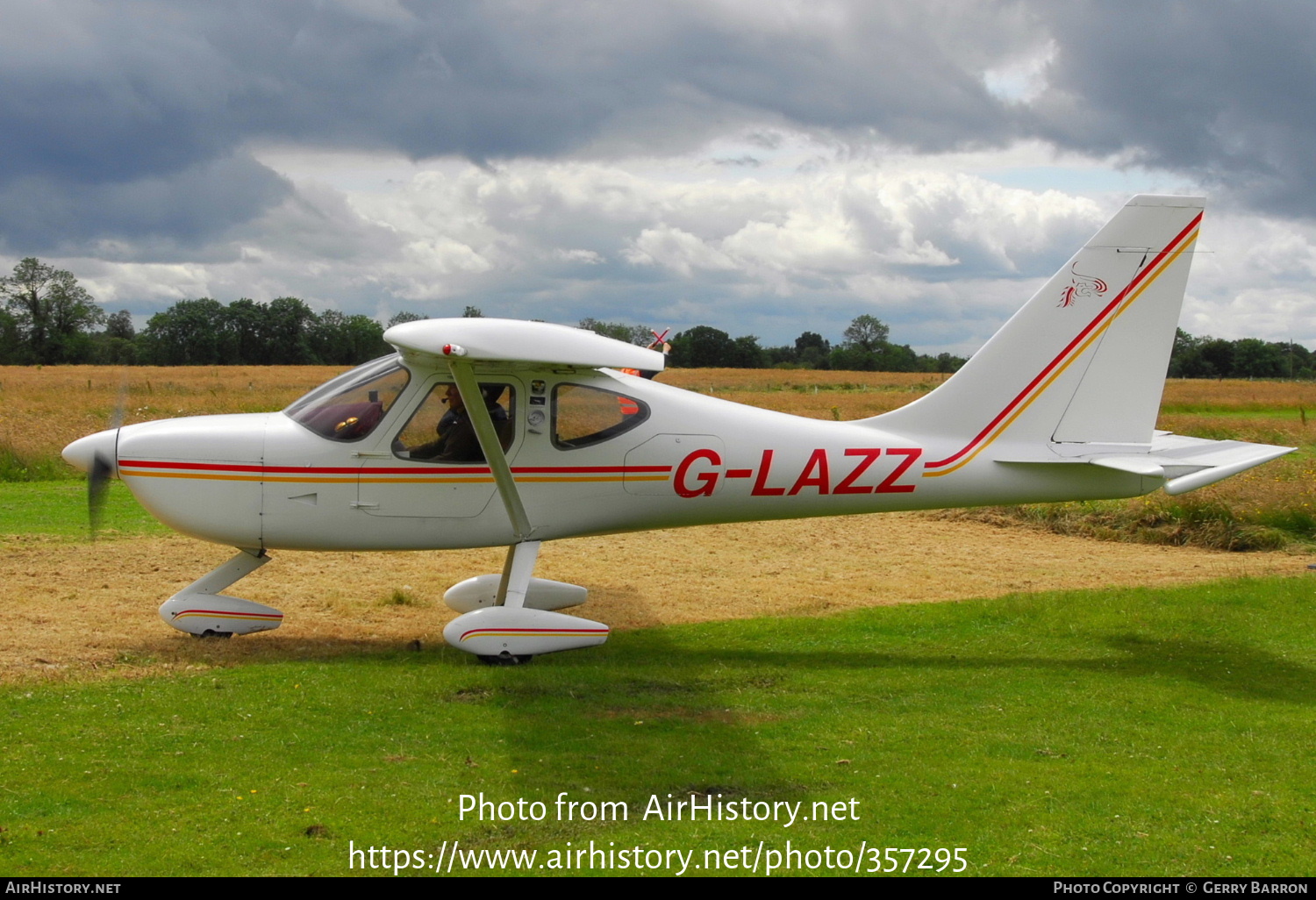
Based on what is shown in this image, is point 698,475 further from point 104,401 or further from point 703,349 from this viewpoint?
point 703,349

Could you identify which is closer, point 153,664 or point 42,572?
point 153,664

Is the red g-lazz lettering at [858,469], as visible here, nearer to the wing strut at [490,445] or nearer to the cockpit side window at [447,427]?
the wing strut at [490,445]

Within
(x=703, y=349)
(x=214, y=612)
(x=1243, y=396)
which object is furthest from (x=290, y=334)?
(x=214, y=612)

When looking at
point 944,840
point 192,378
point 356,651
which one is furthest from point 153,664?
point 192,378

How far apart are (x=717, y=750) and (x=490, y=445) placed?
10.7 ft

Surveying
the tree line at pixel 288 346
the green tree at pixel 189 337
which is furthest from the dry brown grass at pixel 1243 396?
the green tree at pixel 189 337

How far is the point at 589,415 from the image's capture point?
9375 mm

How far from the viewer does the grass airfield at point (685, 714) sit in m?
5.16

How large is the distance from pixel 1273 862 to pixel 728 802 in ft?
8.58

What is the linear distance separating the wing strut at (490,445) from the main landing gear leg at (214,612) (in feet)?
7.85

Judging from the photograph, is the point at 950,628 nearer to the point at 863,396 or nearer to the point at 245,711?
the point at 245,711

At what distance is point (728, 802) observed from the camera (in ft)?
18.8

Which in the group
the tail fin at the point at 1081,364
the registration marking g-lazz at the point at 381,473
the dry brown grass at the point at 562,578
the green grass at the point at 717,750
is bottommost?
the dry brown grass at the point at 562,578
